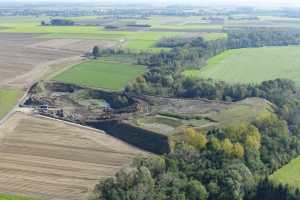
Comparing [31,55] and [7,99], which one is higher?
[31,55]

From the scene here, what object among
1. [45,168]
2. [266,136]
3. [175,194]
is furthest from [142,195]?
[266,136]

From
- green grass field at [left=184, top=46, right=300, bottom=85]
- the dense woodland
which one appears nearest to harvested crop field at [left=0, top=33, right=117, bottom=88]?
the dense woodland

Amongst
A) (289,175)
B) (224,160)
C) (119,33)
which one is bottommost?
(289,175)

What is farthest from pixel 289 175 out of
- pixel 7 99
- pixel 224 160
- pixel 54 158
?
pixel 7 99

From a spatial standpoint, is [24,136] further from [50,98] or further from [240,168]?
[240,168]

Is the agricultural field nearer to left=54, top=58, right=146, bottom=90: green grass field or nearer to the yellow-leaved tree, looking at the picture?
left=54, top=58, right=146, bottom=90: green grass field

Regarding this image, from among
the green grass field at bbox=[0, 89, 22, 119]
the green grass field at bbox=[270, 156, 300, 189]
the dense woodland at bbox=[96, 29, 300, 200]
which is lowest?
the green grass field at bbox=[0, 89, 22, 119]

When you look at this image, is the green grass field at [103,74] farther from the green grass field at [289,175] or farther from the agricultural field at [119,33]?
the green grass field at [289,175]

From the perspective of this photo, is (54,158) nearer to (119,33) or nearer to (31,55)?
(31,55)
